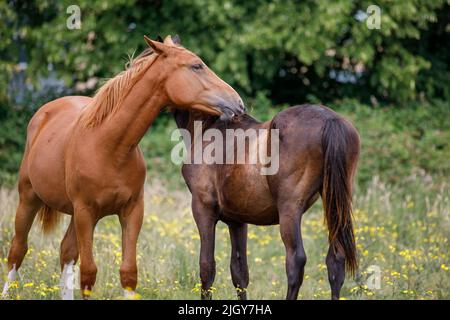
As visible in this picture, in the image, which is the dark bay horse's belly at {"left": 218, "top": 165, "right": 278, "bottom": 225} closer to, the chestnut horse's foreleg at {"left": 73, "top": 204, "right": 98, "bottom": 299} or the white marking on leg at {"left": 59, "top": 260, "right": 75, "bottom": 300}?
the chestnut horse's foreleg at {"left": 73, "top": 204, "right": 98, "bottom": 299}

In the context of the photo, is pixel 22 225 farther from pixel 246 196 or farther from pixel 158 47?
pixel 158 47

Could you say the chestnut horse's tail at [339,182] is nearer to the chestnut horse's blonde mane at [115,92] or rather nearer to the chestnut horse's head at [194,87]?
the chestnut horse's head at [194,87]

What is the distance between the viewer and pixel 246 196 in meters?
5.54

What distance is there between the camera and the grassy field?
6.66 metres

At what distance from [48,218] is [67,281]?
2.42ft

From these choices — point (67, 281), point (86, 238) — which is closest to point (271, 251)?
point (67, 281)

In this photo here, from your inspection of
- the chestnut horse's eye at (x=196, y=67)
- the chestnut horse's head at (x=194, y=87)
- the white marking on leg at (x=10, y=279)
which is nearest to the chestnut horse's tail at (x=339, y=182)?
the chestnut horse's head at (x=194, y=87)

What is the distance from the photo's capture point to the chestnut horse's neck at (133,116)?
5238 millimetres

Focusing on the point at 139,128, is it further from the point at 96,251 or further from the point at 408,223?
the point at 408,223

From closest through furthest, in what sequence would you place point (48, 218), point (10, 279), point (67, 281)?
point (67, 281) → point (10, 279) → point (48, 218)

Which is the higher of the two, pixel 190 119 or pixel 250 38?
pixel 250 38

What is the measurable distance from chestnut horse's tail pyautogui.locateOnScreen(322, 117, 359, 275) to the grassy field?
92cm

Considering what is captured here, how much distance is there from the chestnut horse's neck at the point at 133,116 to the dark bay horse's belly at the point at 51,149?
0.59 m

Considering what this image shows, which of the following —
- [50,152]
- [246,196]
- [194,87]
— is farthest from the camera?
[50,152]
